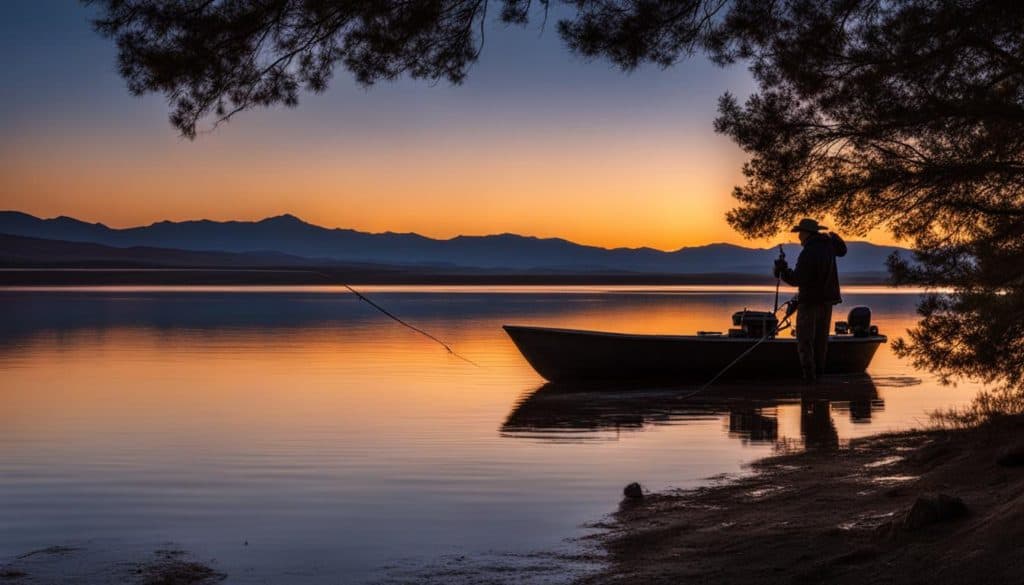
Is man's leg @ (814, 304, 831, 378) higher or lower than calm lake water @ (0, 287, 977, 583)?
higher

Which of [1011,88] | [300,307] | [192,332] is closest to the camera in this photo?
[1011,88]

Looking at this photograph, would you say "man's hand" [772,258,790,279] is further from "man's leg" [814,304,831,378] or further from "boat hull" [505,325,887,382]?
"boat hull" [505,325,887,382]

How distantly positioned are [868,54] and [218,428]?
325 inches

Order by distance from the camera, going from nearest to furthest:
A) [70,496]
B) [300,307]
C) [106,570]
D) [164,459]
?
1. [106,570]
2. [70,496]
3. [164,459]
4. [300,307]

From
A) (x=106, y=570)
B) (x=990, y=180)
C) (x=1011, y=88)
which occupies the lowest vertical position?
(x=106, y=570)

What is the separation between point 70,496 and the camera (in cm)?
988

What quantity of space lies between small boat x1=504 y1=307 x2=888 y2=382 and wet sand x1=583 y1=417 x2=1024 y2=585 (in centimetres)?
809

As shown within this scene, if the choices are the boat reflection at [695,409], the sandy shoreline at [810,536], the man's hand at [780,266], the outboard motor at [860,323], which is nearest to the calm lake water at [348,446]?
the boat reflection at [695,409]

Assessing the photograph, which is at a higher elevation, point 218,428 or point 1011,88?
point 1011,88

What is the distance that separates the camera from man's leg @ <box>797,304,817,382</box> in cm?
1800

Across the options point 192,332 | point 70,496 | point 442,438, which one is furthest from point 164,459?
point 192,332

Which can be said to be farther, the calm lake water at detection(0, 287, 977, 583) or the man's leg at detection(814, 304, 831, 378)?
the man's leg at detection(814, 304, 831, 378)

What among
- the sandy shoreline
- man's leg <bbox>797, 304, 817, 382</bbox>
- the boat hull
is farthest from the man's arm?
the sandy shoreline

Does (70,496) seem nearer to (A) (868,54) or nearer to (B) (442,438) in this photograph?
(B) (442,438)
